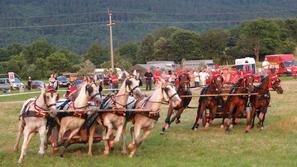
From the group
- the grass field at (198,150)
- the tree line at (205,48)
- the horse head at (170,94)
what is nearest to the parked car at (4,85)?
the grass field at (198,150)

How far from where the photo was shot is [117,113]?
46.8ft

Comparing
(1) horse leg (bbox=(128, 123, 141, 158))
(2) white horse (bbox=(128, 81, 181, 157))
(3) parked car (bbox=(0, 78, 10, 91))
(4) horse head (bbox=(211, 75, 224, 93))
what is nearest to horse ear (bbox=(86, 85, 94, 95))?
(2) white horse (bbox=(128, 81, 181, 157))

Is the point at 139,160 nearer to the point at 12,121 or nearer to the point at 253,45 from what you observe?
the point at 12,121

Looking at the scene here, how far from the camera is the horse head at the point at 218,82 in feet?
61.1

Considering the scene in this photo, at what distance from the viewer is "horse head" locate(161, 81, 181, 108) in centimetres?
1408

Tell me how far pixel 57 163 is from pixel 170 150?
3.22m

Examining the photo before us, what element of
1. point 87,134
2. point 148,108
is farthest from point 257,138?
point 87,134

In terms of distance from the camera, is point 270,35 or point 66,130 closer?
point 66,130

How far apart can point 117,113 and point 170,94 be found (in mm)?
1428

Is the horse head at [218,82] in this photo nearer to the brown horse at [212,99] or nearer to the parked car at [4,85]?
the brown horse at [212,99]

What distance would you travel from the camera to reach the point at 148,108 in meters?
14.2

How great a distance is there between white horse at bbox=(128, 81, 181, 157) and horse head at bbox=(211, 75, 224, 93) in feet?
15.0

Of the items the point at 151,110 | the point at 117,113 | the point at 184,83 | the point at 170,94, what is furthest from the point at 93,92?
the point at 184,83

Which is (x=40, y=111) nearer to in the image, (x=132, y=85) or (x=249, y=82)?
(x=132, y=85)
